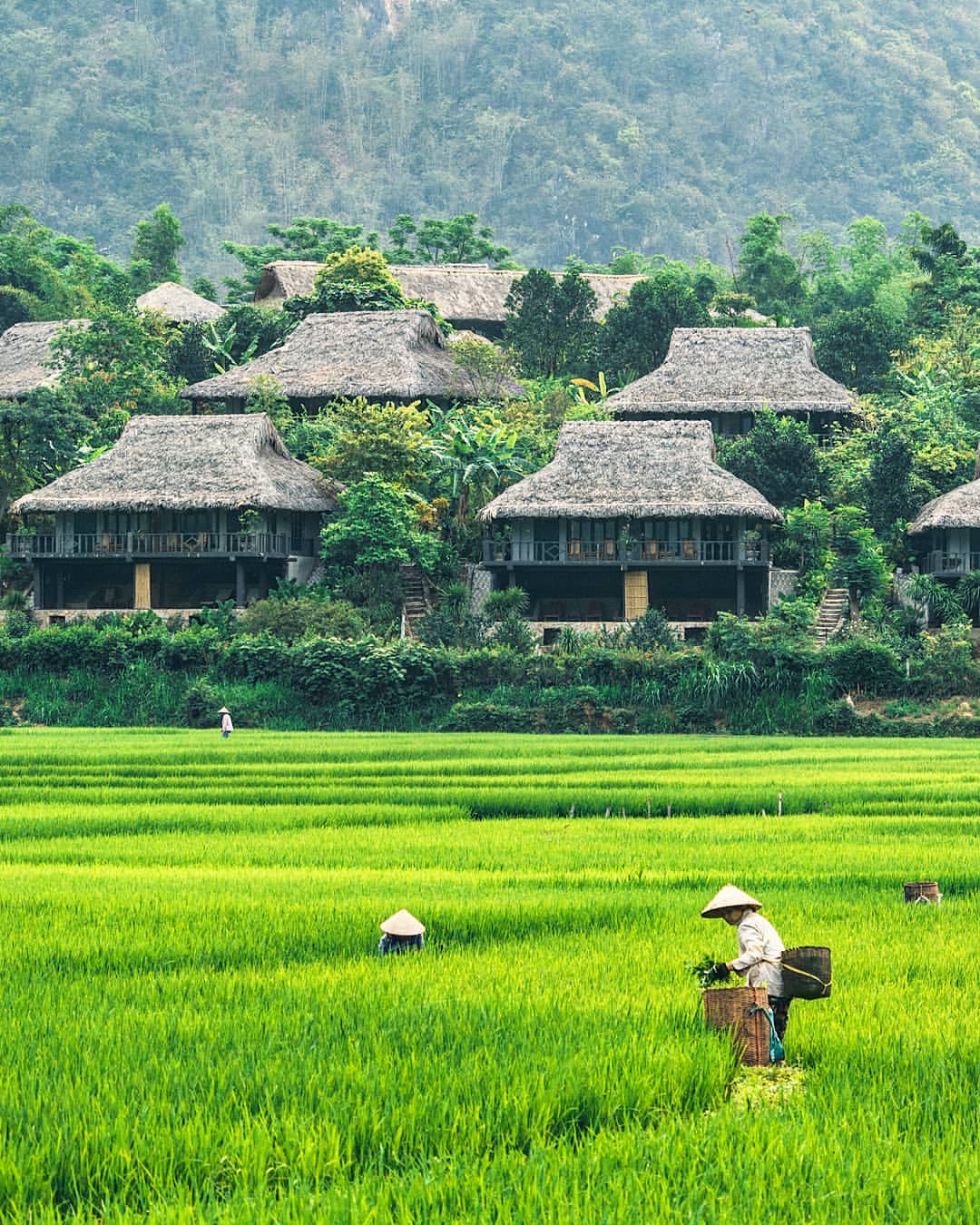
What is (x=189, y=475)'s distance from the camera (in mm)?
37406

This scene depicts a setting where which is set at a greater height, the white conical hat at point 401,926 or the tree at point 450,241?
the tree at point 450,241

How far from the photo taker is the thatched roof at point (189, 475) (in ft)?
121

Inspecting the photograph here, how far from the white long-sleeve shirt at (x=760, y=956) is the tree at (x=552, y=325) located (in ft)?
142

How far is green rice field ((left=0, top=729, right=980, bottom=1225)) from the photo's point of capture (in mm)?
5652

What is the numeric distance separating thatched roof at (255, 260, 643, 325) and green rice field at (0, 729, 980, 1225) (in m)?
43.8

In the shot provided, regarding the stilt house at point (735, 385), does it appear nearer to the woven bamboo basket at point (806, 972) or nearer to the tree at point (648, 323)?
the tree at point (648, 323)

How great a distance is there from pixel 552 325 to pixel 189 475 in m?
16.2

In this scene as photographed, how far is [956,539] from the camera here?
35938 mm

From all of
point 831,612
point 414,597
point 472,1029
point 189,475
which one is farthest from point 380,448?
point 472,1029

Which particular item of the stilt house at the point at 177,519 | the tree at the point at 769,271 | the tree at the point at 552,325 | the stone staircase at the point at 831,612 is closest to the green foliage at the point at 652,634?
the stone staircase at the point at 831,612

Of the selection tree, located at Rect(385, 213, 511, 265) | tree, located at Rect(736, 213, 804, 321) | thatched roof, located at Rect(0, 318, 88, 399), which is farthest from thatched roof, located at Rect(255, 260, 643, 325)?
tree, located at Rect(385, 213, 511, 265)

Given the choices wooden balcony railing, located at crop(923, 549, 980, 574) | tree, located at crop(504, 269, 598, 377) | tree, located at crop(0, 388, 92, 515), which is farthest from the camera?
tree, located at crop(504, 269, 598, 377)

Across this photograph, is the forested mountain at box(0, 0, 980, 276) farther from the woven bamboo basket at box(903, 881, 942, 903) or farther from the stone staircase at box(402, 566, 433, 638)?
the woven bamboo basket at box(903, 881, 942, 903)

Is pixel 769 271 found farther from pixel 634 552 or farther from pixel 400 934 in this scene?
pixel 400 934
